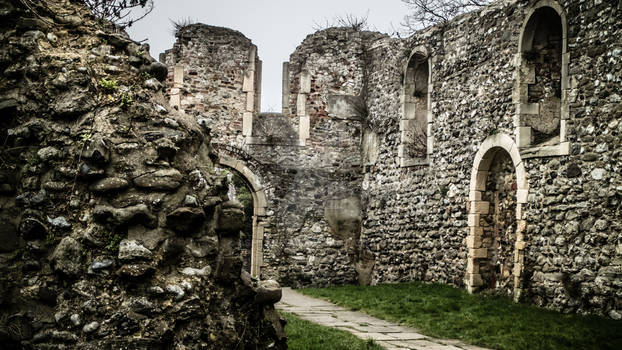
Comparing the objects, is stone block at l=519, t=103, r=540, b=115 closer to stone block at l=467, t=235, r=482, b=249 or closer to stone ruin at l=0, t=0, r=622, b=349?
stone ruin at l=0, t=0, r=622, b=349

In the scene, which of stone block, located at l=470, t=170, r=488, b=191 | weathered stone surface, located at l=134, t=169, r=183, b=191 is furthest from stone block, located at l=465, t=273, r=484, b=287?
weathered stone surface, located at l=134, t=169, r=183, b=191

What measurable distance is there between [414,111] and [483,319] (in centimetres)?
636

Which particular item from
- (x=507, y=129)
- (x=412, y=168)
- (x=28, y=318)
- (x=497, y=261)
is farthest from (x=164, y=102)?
(x=412, y=168)

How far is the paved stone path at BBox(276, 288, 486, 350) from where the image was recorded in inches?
278

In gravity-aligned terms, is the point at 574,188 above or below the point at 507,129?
below

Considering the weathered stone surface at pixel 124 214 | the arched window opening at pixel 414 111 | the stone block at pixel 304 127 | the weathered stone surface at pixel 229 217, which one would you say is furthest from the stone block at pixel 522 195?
the weathered stone surface at pixel 124 214

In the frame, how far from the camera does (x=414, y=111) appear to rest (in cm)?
1382

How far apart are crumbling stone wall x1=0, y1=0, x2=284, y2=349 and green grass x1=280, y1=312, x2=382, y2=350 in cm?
181

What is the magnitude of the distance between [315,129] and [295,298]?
14.9 feet

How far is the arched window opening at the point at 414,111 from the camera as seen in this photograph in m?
13.6

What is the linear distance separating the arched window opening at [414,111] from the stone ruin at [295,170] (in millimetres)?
34

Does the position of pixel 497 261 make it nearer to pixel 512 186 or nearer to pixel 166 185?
pixel 512 186

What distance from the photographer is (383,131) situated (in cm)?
1441

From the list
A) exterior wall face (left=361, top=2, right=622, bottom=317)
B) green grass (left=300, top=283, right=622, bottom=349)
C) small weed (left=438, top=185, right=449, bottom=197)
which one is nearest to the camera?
green grass (left=300, top=283, right=622, bottom=349)
